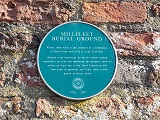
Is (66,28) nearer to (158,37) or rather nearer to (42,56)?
(42,56)

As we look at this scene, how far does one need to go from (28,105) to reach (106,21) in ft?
1.97

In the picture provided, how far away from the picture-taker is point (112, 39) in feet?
6.88

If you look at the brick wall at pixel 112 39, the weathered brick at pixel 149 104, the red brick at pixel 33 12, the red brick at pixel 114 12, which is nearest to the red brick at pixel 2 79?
the brick wall at pixel 112 39

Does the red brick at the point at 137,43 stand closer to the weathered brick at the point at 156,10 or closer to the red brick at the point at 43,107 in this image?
the weathered brick at the point at 156,10

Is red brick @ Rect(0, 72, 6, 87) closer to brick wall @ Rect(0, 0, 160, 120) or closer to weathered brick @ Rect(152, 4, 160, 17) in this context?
brick wall @ Rect(0, 0, 160, 120)

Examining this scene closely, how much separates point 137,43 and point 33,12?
573 millimetres

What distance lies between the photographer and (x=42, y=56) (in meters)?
2.02

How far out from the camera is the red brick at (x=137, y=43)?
2.09m

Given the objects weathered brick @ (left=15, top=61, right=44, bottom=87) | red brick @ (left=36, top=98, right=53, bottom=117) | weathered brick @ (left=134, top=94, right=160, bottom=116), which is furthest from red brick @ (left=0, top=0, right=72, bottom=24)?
weathered brick @ (left=134, top=94, right=160, bottom=116)

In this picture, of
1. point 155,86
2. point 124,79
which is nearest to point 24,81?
point 124,79

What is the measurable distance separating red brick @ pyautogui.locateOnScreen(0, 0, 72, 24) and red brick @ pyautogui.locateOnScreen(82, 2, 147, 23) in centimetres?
11

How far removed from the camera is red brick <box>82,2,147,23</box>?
210 cm

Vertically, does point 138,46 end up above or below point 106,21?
below

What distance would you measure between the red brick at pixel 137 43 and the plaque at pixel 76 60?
55 millimetres
